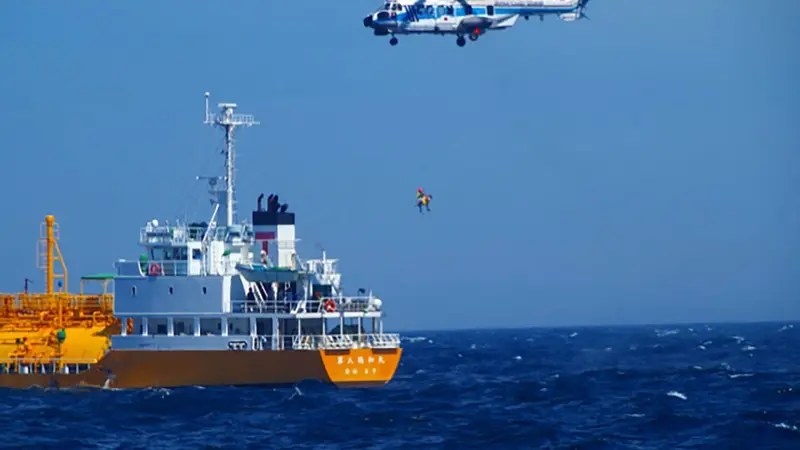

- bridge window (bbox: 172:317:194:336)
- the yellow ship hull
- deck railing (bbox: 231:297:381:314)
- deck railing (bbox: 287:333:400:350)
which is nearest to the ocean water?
the yellow ship hull

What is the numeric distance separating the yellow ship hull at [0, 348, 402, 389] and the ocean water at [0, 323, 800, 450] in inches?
23.2

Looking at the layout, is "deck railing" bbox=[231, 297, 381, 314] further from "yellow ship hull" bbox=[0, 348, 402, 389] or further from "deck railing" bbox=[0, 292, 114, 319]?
"deck railing" bbox=[0, 292, 114, 319]

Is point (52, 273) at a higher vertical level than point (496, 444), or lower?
higher

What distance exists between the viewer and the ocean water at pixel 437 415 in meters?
39.8

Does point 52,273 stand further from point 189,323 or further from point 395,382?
point 395,382

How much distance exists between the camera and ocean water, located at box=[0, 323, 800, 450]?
3975cm

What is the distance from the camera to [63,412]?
155 ft

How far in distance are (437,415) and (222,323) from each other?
1055 cm

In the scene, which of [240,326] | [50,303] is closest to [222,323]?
[240,326]

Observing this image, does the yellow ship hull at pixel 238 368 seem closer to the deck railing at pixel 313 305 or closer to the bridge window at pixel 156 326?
the bridge window at pixel 156 326

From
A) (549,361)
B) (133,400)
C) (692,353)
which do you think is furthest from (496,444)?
(692,353)

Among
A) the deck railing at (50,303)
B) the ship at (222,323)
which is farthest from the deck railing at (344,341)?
the deck railing at (50,303)

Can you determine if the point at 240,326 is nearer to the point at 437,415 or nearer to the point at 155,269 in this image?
the point at 155,269

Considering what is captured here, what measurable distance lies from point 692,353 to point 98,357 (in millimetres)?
46164
